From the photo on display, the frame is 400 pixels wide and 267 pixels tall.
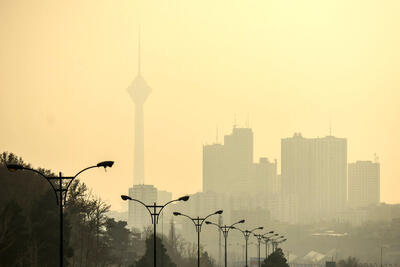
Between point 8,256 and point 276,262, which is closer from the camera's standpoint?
point 8,256

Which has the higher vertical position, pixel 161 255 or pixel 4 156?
pixel 4 156

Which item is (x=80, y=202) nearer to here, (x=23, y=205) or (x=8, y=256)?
(x=23, y=205)

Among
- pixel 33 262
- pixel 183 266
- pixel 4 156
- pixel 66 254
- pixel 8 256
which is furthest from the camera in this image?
pixel 183 266

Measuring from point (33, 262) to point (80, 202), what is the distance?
26621 millimetres

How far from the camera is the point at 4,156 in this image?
118688 mm

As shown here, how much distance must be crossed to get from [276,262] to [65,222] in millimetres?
36151

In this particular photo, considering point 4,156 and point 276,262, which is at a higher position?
point 4,156

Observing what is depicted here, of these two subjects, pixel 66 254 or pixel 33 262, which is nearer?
pixel 66 254

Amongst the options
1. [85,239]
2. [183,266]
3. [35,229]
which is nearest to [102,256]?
[85,239]

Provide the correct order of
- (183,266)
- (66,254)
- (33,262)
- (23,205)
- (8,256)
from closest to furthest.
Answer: (8,256) < (66,254) < (33,262) < (23,205) < (183,266)

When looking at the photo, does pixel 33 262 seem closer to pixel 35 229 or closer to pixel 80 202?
pixel 35 229

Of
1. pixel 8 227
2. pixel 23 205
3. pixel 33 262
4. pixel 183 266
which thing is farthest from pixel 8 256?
pixel 183 266

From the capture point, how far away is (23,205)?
105812 millimetres

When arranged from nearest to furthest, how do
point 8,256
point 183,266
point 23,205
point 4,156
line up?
1. point 8,256
2. point 23,205
3. point 4,156
4. point 183,266
